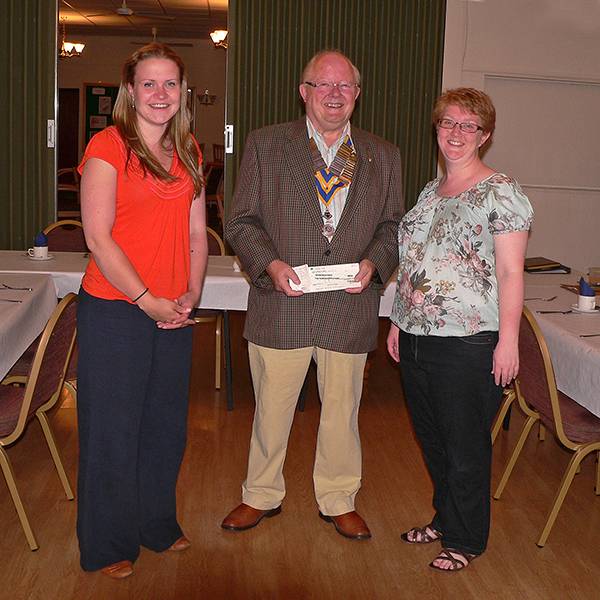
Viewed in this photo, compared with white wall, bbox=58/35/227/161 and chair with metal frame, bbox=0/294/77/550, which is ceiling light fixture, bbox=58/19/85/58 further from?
chair with metal frame, bbox=0/294/77/550

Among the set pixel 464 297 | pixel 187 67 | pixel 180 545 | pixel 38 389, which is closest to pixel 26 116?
pixel 38 389

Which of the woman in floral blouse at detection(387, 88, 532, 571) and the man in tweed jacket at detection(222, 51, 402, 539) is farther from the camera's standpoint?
the man in tweed jacket at detection(222, 51, 402, 539)

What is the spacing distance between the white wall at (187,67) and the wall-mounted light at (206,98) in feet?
0.27

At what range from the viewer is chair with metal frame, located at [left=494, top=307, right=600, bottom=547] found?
313 cm

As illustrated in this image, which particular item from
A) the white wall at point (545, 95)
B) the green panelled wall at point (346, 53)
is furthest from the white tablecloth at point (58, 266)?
the white wall at point (545, 95)

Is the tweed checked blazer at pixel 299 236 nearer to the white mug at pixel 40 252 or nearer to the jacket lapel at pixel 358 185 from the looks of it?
the jacket lapel at pixel 358 185

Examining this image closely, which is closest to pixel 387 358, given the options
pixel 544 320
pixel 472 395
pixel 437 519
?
pixel 544 320

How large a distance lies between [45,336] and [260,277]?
738 millimetres

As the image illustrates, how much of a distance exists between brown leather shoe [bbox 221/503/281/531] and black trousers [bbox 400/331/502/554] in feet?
2.24

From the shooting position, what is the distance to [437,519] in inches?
127

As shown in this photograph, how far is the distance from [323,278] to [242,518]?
3.14 ft

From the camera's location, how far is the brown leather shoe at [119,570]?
2.88 meters

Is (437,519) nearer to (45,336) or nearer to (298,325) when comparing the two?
(298,325)

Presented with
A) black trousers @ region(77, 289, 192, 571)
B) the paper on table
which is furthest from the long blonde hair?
the paper on table
